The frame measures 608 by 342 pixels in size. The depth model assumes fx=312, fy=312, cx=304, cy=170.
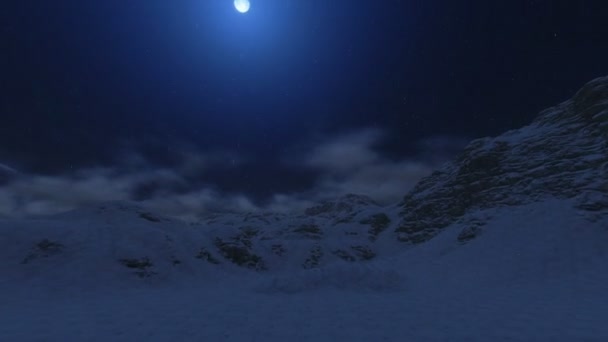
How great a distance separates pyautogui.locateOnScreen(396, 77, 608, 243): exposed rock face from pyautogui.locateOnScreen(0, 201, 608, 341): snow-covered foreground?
10570 mm

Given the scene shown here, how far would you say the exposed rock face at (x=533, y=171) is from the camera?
123ft

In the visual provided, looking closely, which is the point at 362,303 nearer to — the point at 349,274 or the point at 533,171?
the point at 349,274

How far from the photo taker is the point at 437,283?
21.9 metres

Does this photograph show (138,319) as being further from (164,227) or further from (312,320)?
(164,227)

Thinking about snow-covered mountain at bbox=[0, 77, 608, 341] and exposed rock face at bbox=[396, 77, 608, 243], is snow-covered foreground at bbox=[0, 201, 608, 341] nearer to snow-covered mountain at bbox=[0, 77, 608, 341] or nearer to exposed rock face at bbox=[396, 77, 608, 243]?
snow-covered mountain at bbox=[0, 77, 608, 341]

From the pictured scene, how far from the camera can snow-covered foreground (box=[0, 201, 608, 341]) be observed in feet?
28.8

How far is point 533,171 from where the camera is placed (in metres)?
45.2

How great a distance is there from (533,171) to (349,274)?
41070 mm

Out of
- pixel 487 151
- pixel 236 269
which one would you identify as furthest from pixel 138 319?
pixel 487 151

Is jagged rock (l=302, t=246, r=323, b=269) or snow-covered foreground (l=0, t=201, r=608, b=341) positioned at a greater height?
jagged rock (l=302, t=246, r=323, b=269)

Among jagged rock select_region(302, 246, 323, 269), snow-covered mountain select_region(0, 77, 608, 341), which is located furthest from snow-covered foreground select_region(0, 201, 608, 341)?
jagged rock select_region(302, 246, 323, 269)

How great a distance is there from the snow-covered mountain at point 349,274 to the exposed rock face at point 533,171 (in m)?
0.30

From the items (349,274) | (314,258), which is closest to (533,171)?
(314,258)

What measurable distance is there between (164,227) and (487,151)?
188 feet
